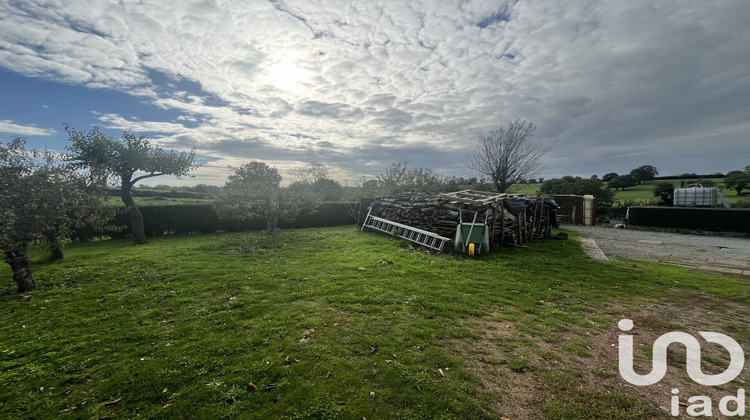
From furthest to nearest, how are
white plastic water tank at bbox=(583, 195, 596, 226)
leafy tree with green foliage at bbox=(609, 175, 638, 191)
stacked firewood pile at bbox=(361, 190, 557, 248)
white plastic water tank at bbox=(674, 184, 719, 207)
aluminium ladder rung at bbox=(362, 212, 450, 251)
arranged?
leafy tree with green foliage at bbox=(609, 175, 638, 191)
white plastic water tank at bbox=(583, 195, 596, 226)
white plastic water tank at bbox=(674, 184, 719, 207)
stacked firewood pile at bbox=(361, 190, 557, 248)
aluminium ladder rung at bbox=(362, 212, 450, 251)

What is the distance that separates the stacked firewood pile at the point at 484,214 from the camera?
10984 mm

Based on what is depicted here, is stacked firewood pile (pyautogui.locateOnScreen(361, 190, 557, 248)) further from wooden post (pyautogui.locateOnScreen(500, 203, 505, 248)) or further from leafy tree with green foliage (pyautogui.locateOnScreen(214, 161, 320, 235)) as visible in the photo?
leafy tree with green foliage (pyautogui.locateOnScreen(214, 161, 320, 235))

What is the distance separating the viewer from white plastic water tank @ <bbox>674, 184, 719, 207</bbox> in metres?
20.9

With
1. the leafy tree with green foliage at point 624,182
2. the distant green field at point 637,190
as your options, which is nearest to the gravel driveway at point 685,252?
the distant green field at point 637,190

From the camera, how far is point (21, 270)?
19.7 ft

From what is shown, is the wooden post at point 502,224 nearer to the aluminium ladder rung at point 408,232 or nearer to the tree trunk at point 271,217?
the aluminium ladder rung at point 408,232

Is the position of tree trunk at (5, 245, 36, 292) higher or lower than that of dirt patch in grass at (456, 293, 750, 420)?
higher

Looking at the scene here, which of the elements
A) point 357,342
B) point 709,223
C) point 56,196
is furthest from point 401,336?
point 709,223

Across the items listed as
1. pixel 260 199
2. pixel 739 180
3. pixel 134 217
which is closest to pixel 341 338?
pixel 260 199

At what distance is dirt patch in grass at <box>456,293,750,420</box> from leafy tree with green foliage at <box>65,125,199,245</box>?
1403cm

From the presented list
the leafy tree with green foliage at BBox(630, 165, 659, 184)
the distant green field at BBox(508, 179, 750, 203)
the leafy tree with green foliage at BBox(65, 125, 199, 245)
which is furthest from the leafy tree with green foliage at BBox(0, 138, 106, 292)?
the leafy tree with green foliage at BBox(630, 165, 659, 184)

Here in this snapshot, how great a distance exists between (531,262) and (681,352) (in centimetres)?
519

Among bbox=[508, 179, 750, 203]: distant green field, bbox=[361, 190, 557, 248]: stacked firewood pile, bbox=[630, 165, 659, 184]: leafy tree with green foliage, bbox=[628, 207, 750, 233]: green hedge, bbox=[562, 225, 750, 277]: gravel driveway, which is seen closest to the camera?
bbox=[562, 225, 750, 277]: gravel driveway

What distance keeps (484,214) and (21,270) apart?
12.5 metres
